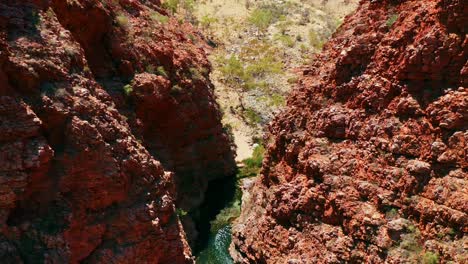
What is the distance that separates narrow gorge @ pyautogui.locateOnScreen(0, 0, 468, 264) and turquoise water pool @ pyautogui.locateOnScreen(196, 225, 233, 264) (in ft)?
0.42

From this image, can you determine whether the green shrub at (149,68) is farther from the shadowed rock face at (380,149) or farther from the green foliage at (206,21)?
the green foliage at (206,21)

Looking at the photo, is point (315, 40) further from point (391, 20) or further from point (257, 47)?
point (391, 20)

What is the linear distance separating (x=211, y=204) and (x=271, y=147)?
10.5 meters

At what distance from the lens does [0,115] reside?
1520 cm

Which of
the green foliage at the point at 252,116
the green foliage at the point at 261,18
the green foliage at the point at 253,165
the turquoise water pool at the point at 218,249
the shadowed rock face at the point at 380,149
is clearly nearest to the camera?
the shadowed rock face at the point at 380,149

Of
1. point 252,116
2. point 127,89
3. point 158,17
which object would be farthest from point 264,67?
point 127,89

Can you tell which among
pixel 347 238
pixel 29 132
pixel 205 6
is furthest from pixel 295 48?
pixel 29 132

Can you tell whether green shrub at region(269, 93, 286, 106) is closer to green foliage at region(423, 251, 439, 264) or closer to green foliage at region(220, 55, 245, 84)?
green foliage at region(220, 55, 245, 84)

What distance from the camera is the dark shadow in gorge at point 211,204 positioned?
30031 mm

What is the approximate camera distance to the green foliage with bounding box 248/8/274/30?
7150cm

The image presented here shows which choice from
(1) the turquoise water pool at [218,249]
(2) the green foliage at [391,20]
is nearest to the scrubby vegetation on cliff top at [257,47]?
(1) the turquoise water pool at [218,249]

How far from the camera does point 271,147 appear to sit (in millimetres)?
26375

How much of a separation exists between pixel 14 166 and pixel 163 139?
51.5 feet

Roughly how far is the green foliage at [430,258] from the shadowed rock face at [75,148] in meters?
10.1
